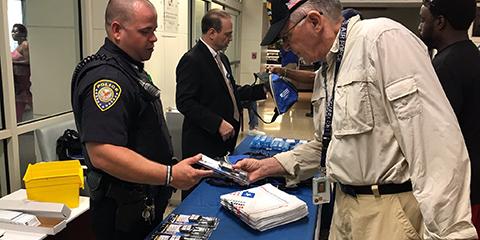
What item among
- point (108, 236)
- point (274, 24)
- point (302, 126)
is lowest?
→ point (302, 126)

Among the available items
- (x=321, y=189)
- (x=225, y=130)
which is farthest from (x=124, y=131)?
(x=225, y=130)

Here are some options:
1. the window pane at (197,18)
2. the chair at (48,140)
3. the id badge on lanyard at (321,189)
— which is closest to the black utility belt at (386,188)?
the id badge on lanyard at (321,189)

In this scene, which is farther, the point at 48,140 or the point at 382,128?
the point at 48,140

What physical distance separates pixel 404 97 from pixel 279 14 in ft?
1.84

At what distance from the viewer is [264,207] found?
1641mm

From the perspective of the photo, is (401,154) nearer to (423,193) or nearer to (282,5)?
(423,193)

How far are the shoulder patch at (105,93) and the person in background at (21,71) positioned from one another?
153 cm

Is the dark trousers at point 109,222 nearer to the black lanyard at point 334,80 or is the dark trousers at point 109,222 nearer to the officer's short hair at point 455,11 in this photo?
the black lanyard at point 334,80

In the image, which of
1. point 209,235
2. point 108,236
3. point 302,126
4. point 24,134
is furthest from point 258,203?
point 302,126

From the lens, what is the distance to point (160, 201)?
6.07ft

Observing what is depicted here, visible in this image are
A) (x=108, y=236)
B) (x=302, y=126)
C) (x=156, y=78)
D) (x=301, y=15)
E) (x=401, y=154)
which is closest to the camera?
(x=401, y=154)

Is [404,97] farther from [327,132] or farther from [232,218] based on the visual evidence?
→ [232,218]

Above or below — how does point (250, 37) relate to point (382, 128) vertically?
above

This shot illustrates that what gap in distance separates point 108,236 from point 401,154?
122 centimetres
